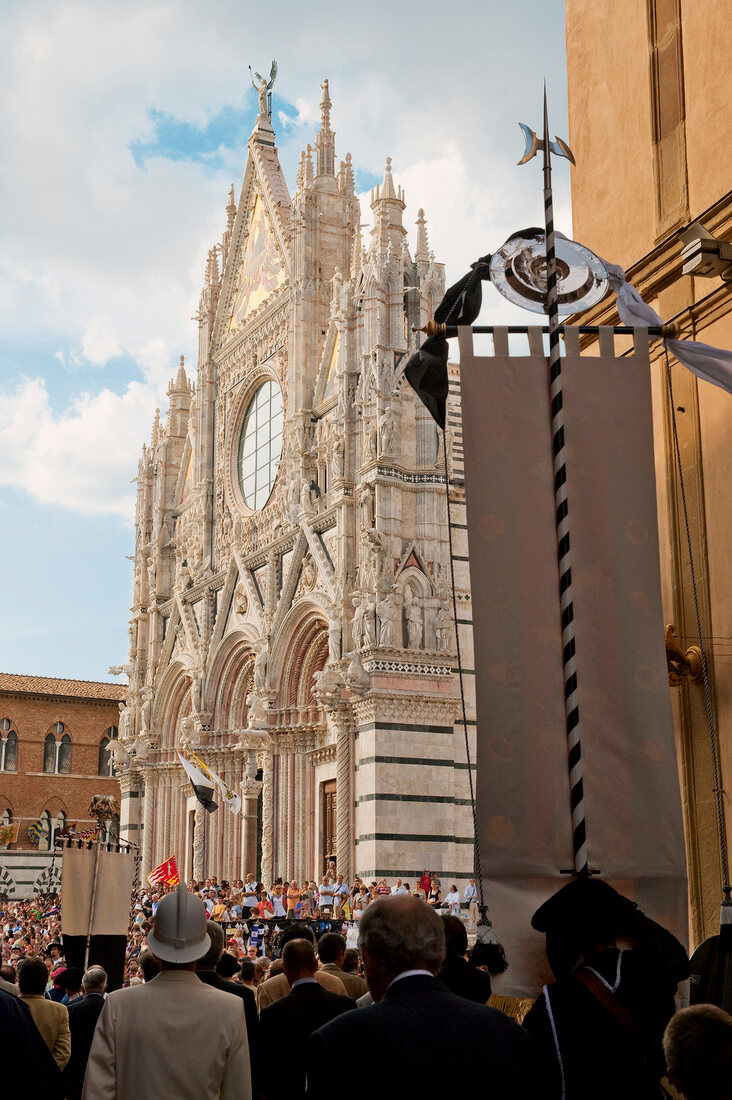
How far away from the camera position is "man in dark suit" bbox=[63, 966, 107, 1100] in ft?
18.4

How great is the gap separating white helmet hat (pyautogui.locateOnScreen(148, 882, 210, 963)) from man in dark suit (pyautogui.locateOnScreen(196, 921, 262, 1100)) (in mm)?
981

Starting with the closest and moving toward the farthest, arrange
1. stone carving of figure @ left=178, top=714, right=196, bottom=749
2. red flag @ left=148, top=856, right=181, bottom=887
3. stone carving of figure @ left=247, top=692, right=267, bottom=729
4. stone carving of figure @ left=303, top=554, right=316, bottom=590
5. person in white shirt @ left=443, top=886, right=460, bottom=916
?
person in white shirt @ left=443, top=886, right=460, bottom=916
stone carving of figure @ left=303, top=554, right=316, bottom=590
stone carving of figure @ left=247, top=692, right=267, bottom=729
red flag @ left=148, top=856, right=181, bottom=887
stone carving of figure @ left=178, top=714, right=196, bottom=749

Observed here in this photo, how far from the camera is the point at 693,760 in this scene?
24.2ft

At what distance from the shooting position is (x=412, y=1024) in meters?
2.69

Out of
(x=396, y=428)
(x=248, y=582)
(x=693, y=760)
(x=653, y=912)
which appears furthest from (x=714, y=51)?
(x=248, y=582)

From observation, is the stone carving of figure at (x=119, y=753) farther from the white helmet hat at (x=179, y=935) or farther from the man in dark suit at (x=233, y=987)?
the white helmet hat at (x=179, y=935)

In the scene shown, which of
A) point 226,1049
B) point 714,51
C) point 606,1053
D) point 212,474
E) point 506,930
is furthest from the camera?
point 212,474

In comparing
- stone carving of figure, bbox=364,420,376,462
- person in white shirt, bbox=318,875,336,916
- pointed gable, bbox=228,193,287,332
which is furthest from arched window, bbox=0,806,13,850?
stone carving of figure, bbox=364,420,376,462

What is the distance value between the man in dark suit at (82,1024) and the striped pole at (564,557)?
225 cm

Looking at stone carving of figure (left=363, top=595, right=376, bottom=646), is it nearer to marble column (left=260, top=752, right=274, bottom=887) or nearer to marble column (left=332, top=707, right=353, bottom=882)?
marble column (left=332, top=707, right=353, bottom=882)

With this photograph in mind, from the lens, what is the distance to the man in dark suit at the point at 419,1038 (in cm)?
265

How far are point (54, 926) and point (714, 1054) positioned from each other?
2176 centimetres

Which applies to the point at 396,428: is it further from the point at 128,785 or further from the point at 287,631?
the point at 128,785

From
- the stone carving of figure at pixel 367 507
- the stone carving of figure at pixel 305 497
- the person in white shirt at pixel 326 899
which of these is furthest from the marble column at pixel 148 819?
the stone carving of figure at pixel 367 507
